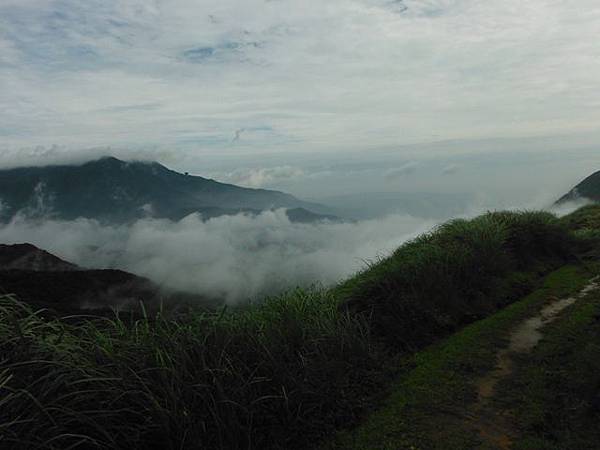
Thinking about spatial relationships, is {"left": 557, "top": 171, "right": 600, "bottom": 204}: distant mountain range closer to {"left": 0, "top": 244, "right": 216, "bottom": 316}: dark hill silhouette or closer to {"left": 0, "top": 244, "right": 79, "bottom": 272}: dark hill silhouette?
{"left": 0, "top": 244, "right": 216, "bottom": 316}: dark hill silhouette

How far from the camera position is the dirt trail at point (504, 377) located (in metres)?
4.35

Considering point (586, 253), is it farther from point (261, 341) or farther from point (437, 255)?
point (261, 341)

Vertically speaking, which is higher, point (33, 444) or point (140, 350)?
point (140, 350)

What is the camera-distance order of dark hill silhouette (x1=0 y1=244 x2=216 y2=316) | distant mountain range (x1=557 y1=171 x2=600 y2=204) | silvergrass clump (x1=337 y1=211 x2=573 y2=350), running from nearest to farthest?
1. silvergrass clump (x1=337 y1=211 x2=573 y2=350)
2. distant mountain range (x1=557 y1=171 x2=600 y2=204)
3. dark hill silhouette (x1=0 y1=244 x2=216 y2=316)

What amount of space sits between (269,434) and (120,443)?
139 cm

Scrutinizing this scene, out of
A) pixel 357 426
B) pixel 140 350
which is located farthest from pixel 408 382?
pixel 140 350

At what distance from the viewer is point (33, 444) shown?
10.8ft

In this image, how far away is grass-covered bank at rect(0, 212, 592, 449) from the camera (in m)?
3.78

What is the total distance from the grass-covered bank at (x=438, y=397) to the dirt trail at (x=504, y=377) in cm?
9

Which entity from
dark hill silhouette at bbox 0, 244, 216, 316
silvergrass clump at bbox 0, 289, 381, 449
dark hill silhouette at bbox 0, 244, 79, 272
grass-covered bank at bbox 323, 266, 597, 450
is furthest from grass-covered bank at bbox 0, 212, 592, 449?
dark hill silhouette at bbox 0, 244, 79, 272

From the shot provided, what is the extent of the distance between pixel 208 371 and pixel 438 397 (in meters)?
2.65

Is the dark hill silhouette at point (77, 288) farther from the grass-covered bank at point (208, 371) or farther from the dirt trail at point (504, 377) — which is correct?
the dirt trail at point (504, 377)

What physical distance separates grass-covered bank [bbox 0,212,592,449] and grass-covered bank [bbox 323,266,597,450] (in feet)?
0.94

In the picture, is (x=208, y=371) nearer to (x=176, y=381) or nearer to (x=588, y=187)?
(x=176, y=381)
